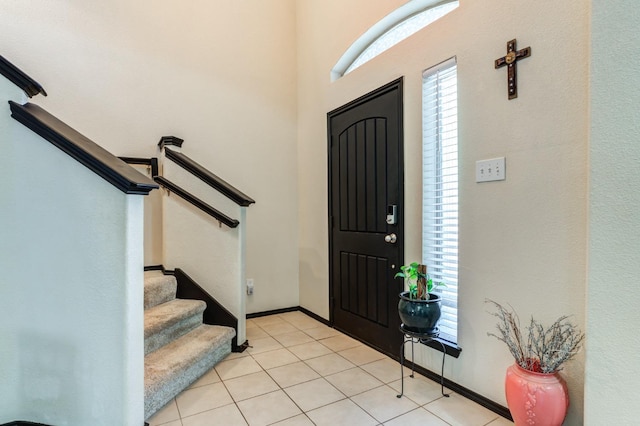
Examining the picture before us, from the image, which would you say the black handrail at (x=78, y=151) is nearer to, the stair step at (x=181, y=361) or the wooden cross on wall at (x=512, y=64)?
the stair step at (x=181, y=361)

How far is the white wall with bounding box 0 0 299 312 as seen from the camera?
108 inches

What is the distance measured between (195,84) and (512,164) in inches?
117

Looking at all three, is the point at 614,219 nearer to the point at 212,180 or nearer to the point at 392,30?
the point at 392,30

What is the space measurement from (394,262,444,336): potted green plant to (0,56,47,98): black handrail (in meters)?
2.18

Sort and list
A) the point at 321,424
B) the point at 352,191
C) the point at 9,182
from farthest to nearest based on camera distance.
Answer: the point at 352,191
the point at 321,424
the point at 9,182

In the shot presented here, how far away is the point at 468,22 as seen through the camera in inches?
75.7

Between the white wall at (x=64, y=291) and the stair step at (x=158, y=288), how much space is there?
876 mm

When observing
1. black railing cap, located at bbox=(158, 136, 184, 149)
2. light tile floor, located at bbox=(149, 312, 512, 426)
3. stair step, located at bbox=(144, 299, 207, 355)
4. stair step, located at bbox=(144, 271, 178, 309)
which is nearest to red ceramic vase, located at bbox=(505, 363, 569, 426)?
light tile floor, located at bbox=(149, 312, 512, 426)

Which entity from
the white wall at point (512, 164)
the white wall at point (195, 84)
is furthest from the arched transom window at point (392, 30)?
the white wall at point (195, 84)

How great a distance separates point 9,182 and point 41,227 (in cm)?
24

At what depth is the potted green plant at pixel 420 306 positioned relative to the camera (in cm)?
190

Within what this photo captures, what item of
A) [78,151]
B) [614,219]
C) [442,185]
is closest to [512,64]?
[442,185]

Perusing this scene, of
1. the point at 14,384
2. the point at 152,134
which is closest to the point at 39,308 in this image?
the point at 14,384

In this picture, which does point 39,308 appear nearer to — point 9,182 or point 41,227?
point 41,227
